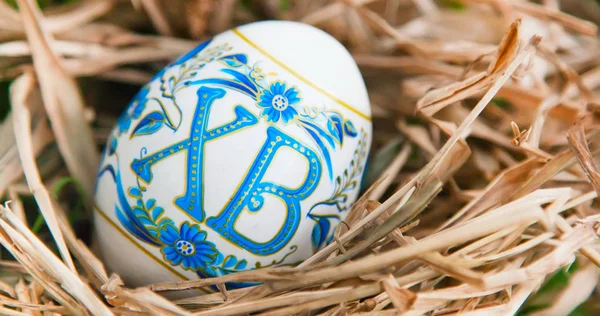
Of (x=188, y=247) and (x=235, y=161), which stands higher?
(x=235, y=161)

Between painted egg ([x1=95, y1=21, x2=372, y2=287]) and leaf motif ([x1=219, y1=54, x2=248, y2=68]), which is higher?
leaf motif ([x1=219, y1=54, x2=248, y2=68])

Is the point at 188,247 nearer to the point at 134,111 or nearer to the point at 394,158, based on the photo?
the point at 134,111

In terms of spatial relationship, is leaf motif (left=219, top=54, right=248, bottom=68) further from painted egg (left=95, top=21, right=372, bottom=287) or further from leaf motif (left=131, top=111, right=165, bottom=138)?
leaf motif (left=131, top=111, right=165, bottom=138)

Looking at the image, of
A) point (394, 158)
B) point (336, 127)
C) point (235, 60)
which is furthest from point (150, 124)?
point (394, 158)

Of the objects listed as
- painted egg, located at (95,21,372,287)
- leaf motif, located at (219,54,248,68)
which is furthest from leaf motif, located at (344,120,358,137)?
leaf motif, located at (219,54,248,68)

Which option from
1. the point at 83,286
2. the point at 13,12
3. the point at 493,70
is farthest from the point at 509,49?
the point at 13,12

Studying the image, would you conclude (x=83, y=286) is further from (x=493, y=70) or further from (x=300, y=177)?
(x=493, y=70)

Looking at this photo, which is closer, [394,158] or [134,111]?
[134,111]
